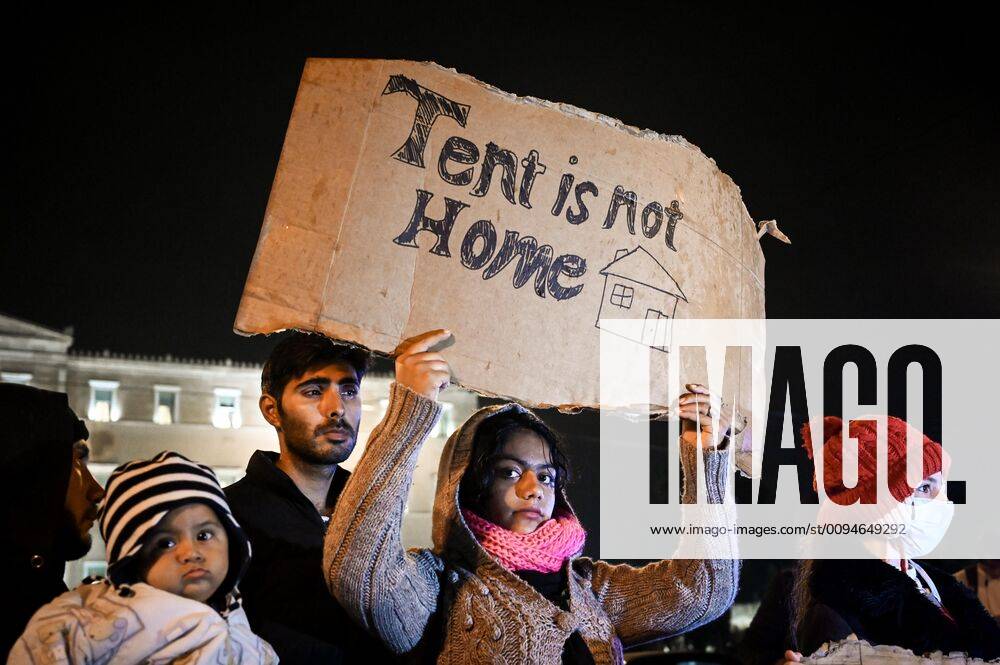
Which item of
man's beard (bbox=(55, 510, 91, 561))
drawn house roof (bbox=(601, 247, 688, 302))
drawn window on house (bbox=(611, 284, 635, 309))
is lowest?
man's beard (bbox=(55, 510, 91, 561))

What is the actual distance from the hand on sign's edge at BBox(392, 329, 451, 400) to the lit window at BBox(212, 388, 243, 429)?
3413 centimetres

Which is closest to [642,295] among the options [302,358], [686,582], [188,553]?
[686,582]

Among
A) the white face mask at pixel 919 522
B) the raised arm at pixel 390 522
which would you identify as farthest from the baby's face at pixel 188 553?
the white face mask at pixel 919 522

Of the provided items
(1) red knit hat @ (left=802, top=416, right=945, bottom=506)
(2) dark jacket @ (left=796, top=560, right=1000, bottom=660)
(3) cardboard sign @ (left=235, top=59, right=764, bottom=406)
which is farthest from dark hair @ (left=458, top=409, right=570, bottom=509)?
(1) red knit hat @ (left=802, top=416, right=945, bottom=506)

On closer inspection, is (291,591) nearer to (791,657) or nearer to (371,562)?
(371,562)

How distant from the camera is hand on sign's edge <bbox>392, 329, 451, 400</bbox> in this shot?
220cm

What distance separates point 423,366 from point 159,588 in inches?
29.1

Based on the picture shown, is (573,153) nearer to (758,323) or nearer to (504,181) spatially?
(504,181)

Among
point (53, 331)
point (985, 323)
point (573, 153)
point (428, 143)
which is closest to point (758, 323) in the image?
point (573, 153)

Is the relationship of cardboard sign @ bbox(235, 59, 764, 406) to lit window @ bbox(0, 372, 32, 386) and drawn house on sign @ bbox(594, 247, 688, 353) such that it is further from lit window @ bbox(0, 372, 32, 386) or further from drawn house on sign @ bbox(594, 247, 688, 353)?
lit window @ bbox(0, 372, 32, 386)

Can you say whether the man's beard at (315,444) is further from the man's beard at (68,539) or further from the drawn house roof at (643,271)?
the drawn house roof at (643,271)

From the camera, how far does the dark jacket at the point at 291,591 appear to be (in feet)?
7.91

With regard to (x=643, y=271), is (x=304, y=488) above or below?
below

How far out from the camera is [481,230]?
2.43m
